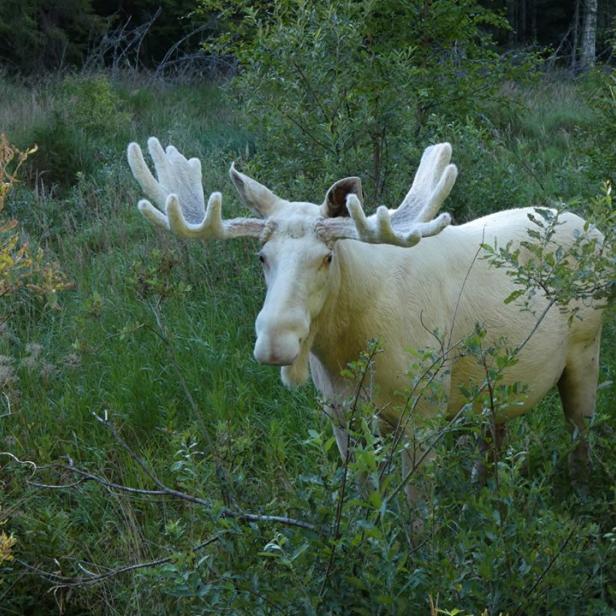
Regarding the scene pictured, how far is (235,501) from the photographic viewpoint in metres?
3.46

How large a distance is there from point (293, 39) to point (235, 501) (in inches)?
139

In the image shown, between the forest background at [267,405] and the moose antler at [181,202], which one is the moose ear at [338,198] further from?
the forest background at [267,405]

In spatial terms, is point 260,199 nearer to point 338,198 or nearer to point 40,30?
point 338,198

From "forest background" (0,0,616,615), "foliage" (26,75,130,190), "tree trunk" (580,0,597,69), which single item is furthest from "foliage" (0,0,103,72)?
"tree trunk" (580,0,597,69)

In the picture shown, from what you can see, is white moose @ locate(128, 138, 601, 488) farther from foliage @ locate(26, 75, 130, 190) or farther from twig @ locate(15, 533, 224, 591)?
foliage @ locate(26, 75, 130, 190)

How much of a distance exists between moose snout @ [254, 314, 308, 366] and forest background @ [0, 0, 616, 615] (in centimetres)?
32

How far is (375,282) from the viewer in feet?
13.7

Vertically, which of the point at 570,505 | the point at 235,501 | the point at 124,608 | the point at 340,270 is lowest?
the point at 124,608

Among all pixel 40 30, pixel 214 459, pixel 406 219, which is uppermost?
pixel 406 219

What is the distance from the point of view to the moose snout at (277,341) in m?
3.52

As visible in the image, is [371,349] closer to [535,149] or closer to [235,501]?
[235,501]

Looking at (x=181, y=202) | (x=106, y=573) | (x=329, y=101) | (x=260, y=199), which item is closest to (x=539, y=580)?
(x=106, y=573)

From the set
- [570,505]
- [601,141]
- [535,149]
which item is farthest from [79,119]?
[570,505]

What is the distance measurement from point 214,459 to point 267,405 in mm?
2038
